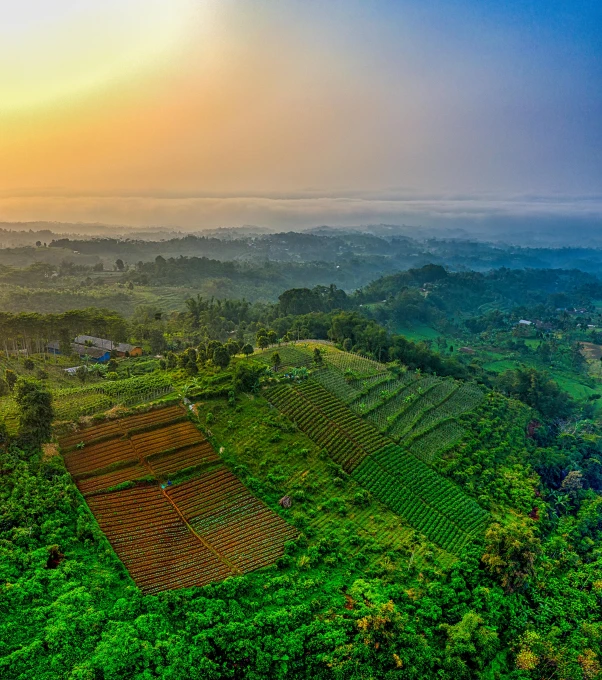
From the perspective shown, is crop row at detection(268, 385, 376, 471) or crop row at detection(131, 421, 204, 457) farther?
crop row at detection(268, 385, 376, 471)

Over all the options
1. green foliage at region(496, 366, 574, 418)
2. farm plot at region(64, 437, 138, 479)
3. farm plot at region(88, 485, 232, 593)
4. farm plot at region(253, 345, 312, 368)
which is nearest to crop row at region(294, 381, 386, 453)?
farm plot at region(253, 345, 312, 368)

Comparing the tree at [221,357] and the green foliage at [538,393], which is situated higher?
the tree at [221,357]

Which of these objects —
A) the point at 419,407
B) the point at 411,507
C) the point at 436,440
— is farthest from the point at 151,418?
the point at 419,407

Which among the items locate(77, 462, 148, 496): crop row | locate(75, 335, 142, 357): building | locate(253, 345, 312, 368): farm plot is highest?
locate(253, 345, 312, 368): farm plot

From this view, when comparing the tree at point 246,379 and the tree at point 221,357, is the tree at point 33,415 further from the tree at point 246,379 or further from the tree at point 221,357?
the tree at point 221,357

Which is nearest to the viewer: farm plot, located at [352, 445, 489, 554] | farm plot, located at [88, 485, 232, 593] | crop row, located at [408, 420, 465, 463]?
farm plot, located at [88, 485, 232, 593]

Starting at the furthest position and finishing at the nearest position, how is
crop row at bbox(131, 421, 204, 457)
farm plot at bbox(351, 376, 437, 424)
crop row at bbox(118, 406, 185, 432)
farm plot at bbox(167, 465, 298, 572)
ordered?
farm plot at bbox(351, 376, 437, 424)
crop row at bbox(118, 406, 185, 432)
crop row at bbox(131, 421, 204, 457)
farm plot at bbox(167, 465, 298, 572)

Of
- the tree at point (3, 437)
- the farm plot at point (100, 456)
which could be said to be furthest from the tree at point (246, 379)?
the tree at point (3, 437)

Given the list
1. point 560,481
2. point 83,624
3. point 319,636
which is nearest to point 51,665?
point 83,624

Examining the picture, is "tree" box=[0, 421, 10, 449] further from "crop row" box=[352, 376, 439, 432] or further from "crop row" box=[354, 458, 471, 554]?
"crop row" box=[352, 376, 439, 432]
